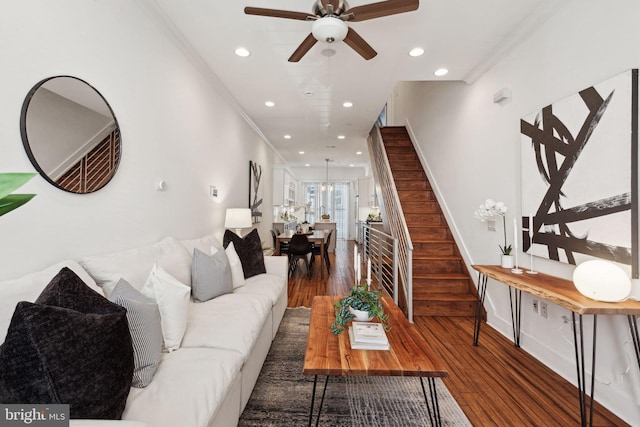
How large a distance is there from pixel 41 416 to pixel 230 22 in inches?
109

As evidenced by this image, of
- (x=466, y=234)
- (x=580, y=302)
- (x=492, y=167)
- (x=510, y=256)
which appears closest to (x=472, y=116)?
(x=492, y=167)

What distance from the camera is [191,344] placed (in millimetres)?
1527

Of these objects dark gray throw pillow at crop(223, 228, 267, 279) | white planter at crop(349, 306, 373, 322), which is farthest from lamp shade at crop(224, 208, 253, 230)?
white planter at crop(349, 306, 373, 322)

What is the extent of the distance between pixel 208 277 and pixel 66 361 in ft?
4.63

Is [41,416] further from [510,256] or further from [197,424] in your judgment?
[510,256]

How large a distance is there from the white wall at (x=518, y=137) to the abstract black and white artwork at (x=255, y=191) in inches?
131

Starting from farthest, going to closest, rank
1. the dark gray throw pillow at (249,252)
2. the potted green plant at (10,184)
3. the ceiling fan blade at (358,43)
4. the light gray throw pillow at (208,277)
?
1. the dark gray throw pillow at (249,252)
2. the light gray throw pillow at (208,277)
3. the ceiling fan blade at (358,43)
4. the potted green plant at (10,184)

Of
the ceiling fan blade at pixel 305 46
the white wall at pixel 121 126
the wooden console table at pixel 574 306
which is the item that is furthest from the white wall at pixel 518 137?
the white wall at pixel 121 126

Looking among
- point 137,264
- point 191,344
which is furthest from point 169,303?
point 137,264

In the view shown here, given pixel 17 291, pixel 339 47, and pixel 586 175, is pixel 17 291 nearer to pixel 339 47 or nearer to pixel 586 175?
pixel 339 47

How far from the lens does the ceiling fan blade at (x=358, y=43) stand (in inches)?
81.0

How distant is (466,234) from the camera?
140 inches

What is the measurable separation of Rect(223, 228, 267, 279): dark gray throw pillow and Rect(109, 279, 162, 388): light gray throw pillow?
1683 millimetres

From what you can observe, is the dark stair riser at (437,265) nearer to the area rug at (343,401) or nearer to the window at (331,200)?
the area rug at (343,401)
